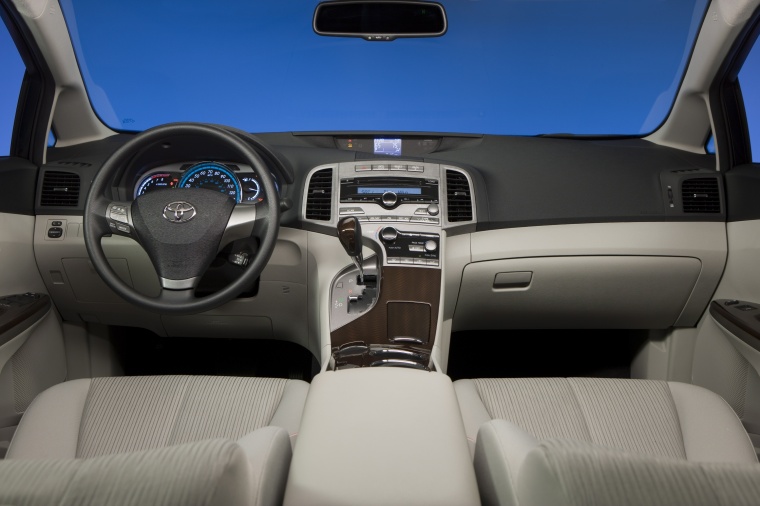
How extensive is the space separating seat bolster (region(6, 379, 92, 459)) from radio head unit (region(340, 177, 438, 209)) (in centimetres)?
111

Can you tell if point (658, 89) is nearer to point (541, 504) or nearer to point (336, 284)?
point (336, 284)

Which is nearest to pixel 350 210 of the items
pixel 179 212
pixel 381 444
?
pixel 179 212

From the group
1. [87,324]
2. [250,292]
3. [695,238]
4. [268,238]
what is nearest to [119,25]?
[87,324]

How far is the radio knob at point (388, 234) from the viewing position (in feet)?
7.29

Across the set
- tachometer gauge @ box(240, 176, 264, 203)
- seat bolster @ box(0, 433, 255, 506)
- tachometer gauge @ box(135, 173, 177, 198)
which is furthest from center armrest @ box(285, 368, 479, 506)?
tachometer gauge @ box(135, 173, 177, 198)

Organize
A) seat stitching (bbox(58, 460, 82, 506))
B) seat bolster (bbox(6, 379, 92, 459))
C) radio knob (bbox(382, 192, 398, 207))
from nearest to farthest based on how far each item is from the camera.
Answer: seat stitching (bbox(58, 460, 82, 506))
seat bolster (bbox(6, 379, 92, 459))
radio knob (bbox(382, 192, 398, 207))

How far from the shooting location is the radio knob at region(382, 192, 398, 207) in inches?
90.4

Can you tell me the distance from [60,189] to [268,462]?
1916 mm

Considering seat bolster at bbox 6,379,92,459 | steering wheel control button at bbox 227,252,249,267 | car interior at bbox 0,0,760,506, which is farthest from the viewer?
steering wheel control button at bbox 227,252,249,267

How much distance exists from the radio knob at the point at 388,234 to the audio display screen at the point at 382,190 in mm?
163

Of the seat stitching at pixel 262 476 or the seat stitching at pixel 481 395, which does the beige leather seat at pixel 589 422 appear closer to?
the seat stitching at pixel 481 395

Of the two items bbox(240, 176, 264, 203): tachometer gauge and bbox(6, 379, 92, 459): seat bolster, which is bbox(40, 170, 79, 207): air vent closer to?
bbox(240, 176, 264, 203): tachometer gauge

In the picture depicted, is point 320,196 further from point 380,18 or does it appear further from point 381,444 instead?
point 381,444

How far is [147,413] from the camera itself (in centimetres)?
177
